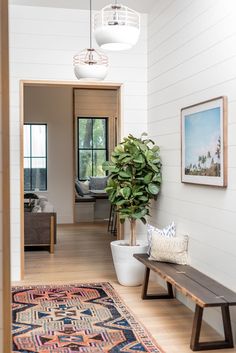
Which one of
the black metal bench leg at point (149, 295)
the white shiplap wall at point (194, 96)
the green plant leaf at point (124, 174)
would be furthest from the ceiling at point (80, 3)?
the black metal bench leg at point (149, 295)

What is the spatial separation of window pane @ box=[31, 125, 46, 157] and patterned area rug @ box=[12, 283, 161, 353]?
551 cm

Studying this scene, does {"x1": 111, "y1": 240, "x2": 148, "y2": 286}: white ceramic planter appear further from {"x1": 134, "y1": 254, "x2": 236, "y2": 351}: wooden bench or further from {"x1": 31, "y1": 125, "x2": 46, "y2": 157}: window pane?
{"x1": 31, "y1": 125, "x2": 46, "y2": 157}: window pane

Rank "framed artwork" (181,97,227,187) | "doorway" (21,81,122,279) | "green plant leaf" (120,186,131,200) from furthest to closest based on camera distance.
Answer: "doorway" (21,81,122,279) → "green plant leaf" (120,186,131,200) → "framed artwork" (181,97,227,187)

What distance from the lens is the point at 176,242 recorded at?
14.3 ft

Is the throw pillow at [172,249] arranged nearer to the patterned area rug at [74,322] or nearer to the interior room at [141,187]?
the interior room at [141,187]

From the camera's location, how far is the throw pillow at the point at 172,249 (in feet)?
14.2

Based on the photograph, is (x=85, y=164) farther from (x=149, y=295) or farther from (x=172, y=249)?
(x=172, y=249)

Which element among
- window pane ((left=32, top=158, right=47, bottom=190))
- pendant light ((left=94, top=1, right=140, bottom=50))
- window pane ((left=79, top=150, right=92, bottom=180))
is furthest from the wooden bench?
window pane ((left=79, top=150, right=92, bottom=180))

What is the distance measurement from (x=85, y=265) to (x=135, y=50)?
2.75 metres

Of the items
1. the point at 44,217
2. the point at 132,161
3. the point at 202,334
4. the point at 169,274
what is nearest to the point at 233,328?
the point at 202,334

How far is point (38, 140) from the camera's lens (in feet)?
33.8

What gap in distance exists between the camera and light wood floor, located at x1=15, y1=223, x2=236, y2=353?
12.3 ft

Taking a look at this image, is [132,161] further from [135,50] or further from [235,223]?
[235,223]

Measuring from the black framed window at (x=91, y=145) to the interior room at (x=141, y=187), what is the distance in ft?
12.4
